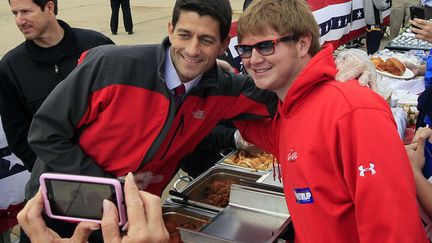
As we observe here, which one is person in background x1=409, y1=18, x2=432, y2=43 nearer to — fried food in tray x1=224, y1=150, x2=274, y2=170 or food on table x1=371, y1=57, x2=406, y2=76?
food on table x1=371, y1=57, x2=406, y2=76

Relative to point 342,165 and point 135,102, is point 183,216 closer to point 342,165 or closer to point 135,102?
point 135,102

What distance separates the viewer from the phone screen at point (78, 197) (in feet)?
3.47

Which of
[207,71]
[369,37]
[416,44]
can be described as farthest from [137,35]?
[207,71]

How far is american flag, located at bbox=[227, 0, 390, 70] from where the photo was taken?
742cm

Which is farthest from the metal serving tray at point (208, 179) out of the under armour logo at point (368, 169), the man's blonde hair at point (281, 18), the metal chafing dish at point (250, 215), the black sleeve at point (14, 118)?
the under armour logo at point (368, 169)

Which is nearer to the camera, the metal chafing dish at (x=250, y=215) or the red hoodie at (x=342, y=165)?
the red hoodie at (x=342, y=165)

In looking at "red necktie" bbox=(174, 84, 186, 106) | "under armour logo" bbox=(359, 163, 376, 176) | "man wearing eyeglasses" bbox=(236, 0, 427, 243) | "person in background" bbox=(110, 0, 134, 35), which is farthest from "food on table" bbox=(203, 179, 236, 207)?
"person in background" bbox=(110, 0, 134, 35)

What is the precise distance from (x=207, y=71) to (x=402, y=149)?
1102mm

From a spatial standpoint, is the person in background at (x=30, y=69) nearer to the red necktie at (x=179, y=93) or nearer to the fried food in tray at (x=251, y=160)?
the red necktie at (x=179, y=93)

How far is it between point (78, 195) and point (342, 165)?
911 millimetres

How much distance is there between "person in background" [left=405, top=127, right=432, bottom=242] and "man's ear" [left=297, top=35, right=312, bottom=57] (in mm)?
746

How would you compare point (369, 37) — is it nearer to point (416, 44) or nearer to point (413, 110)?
point (416, 44)

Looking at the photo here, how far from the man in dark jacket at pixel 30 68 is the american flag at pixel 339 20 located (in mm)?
4716

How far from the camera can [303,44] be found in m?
1.94
